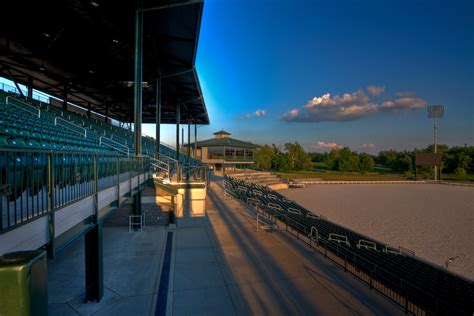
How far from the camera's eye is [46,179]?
4016mm

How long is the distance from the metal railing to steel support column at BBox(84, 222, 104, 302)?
1.27 m

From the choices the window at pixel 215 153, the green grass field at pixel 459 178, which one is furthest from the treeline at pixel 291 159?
the green grass field at pixel 459 178

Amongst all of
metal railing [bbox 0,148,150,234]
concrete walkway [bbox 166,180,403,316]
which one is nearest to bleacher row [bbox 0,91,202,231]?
metal railing [bbox 0,148,150,234]

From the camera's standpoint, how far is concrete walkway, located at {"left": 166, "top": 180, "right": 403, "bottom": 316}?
647 cm

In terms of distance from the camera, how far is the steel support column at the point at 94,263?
631cm

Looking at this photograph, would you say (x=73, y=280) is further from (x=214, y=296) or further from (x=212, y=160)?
(x=212, y=160)

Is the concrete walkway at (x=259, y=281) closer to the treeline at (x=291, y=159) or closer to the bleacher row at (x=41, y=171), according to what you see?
the bleacher row at (x=41, y=171)

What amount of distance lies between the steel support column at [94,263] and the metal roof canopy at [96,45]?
33.2 ft

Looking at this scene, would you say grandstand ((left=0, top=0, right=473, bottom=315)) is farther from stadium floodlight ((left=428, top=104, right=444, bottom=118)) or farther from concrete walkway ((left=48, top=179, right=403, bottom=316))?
stadium floodlight ((left=428, top=104, right=444, bottom=118))

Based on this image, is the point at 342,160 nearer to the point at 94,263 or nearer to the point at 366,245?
the point at 366,245

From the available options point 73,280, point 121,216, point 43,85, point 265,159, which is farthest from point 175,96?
point 265,159

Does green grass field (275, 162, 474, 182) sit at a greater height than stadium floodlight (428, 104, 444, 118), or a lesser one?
lesser

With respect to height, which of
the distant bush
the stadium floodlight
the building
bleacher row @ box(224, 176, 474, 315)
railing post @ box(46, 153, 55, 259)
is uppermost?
the stadium floodlight

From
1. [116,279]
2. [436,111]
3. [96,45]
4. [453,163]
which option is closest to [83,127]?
[96,45]
